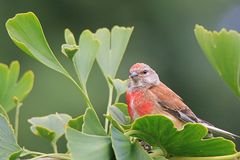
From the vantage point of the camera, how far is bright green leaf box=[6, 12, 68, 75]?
53.3 inches

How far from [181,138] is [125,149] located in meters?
0.11

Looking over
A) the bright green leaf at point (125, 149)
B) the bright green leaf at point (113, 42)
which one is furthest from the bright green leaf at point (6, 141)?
the bright green leaf at point (113, 42)

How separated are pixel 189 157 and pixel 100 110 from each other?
411 centimetres

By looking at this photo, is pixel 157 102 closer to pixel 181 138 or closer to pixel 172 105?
pixel 172 105

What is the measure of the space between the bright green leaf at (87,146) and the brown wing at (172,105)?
0.66 meters

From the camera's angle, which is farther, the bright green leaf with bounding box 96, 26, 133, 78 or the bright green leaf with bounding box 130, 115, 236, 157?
the bright green leaf with bounding box 96, 26, 133, 78

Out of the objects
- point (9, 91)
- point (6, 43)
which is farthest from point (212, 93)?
point (9, 91)

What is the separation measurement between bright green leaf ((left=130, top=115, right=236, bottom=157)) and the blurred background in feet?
13.0

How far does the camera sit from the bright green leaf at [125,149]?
48.5 inches

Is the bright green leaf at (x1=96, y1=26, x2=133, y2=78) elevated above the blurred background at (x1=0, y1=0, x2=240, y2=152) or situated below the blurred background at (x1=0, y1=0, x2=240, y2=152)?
below

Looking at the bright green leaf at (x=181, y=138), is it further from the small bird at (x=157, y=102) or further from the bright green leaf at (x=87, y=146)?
the small bird at (x=157, y=102)

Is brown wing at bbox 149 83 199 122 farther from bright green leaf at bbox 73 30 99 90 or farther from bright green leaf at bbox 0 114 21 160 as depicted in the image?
bright green leaf at bbox 0 114 21 160

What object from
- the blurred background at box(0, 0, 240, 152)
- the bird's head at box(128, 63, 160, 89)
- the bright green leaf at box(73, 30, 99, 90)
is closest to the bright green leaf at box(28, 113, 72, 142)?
the bright green leaf at box(73, 30, 99, 90)

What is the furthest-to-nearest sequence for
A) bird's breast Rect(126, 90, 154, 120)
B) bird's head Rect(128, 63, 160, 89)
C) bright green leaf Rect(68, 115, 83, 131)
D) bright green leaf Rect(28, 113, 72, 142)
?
bird's head Rect(128, 63, 160, 89) → bird's breast Rect(126, 90, 154, 120) → bright green leaf Rect(28, 113, 72, 142) → bright green leaf Rect(68, 115, 83, 131)
